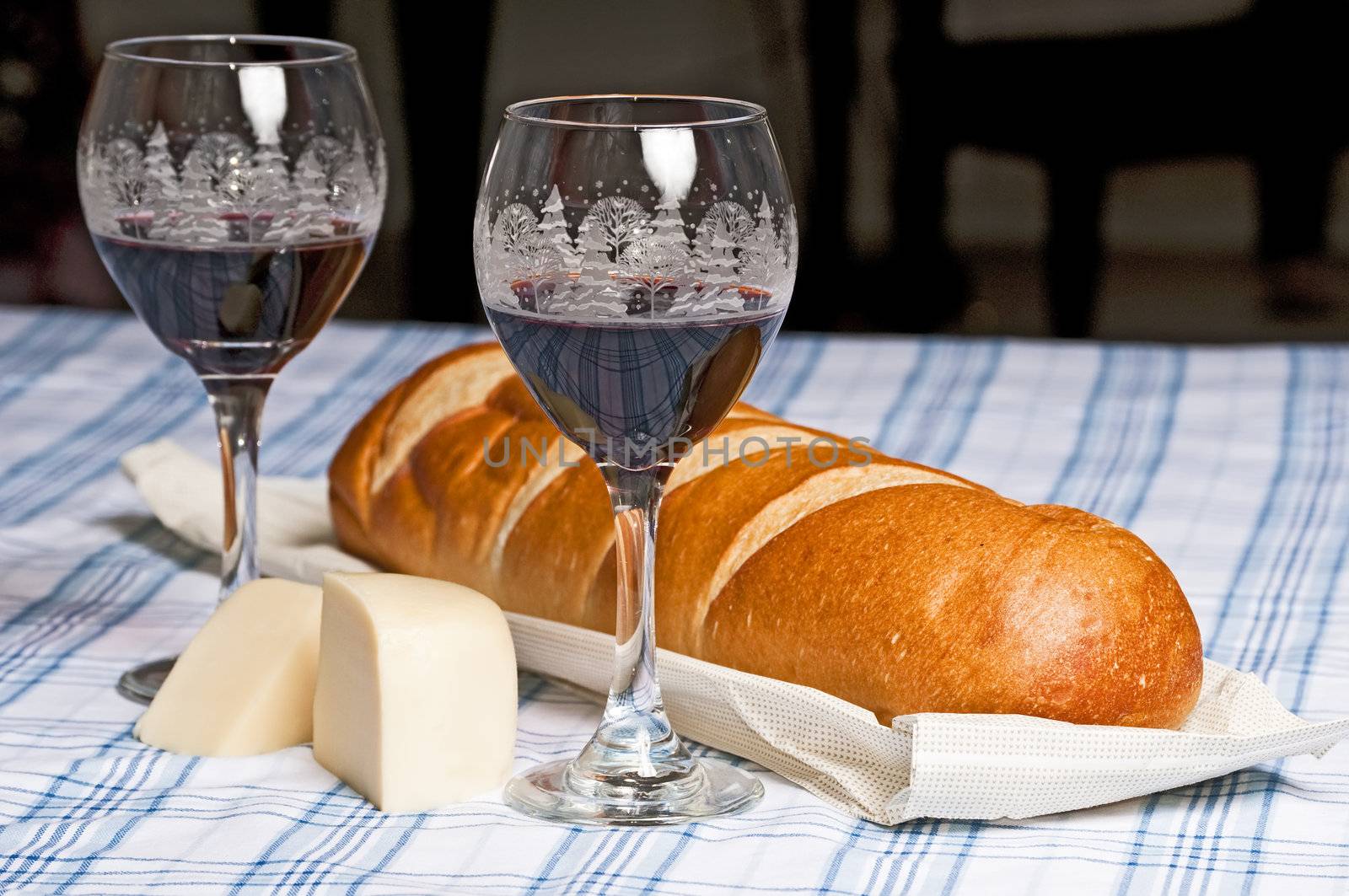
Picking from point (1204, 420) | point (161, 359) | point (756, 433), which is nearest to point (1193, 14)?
point (1204, 420)

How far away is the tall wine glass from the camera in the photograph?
3.79 feet

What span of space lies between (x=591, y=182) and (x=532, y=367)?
0.39 feet

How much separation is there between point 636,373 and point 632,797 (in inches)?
10.5

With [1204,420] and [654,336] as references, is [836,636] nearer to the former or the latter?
[654,336]

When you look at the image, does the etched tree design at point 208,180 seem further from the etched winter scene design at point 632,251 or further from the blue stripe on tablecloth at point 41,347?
the blue stripe on tablecloth at point 41,347

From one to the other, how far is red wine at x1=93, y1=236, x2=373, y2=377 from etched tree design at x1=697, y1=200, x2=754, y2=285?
36cm

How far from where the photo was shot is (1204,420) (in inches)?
76.7

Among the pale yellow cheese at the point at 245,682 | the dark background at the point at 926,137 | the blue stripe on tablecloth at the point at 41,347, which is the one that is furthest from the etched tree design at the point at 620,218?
the dark background at the point at 926,137

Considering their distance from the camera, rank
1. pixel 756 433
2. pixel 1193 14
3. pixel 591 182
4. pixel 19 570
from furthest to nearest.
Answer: pixel 1193 14 → pixel 19 570 → pixel 756 433 → pixel 591 182

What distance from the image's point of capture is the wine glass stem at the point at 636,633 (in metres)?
1.03

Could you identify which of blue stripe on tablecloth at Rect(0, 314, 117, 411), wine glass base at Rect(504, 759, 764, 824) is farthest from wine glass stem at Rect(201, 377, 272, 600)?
blue stripe on tablecloth at Rect(0, 314, 117, 411)

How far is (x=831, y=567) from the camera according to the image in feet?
3.67

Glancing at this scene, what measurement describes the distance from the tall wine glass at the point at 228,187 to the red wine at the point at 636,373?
0.26 m

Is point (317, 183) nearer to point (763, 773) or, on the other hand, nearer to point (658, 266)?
point (658, 266)
